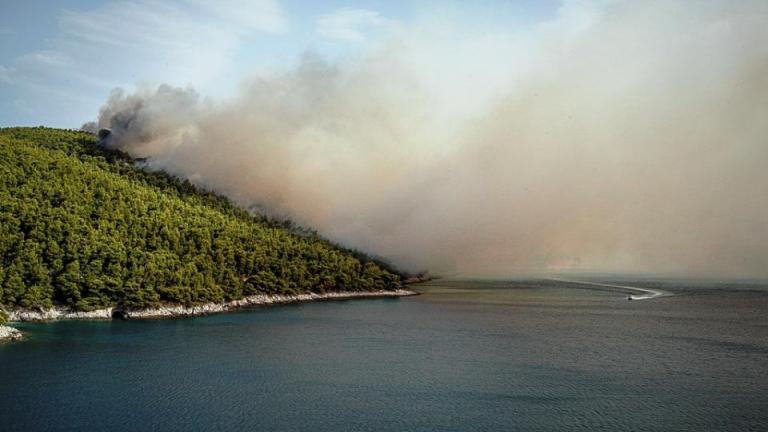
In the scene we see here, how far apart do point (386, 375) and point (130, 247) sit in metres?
72.5

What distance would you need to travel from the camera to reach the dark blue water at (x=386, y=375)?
46688mm

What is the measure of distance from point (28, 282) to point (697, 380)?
100725 millimetres

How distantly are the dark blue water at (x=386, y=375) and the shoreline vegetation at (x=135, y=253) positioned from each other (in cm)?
762

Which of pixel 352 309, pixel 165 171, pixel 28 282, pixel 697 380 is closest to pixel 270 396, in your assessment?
pixel 697 380

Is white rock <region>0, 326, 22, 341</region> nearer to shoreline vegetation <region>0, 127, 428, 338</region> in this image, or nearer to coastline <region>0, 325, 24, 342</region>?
coastline <region>0, 325, 24, 342</region>

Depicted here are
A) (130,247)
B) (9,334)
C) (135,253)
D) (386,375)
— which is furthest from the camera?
(130,247)

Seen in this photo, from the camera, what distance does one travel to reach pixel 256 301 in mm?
132500

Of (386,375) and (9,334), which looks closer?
(386,375)

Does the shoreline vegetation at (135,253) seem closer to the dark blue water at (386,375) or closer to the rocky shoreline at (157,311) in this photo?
the rocky shoreline at (157,311)

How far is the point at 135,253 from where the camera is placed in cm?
10938

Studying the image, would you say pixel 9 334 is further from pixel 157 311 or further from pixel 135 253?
pixel 135 253

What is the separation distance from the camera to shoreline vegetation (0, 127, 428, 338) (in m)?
96.1

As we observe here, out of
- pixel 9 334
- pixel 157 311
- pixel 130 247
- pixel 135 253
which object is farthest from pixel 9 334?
pixel 130 247

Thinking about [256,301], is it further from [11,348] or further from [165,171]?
[165,171]
